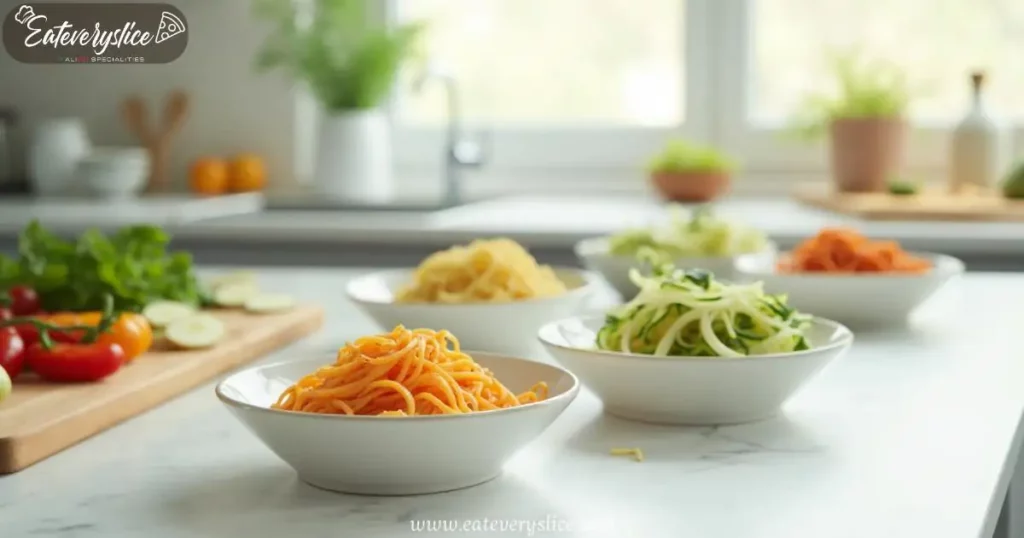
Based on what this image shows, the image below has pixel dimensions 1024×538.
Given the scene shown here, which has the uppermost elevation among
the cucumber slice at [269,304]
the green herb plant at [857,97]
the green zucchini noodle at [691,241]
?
the green herb plant at [857,97]

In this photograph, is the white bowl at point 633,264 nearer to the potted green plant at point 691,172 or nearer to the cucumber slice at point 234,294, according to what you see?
the cucumber slice at point 234,294

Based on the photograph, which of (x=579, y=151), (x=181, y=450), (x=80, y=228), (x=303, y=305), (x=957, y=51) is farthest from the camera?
(x=579, y=151)

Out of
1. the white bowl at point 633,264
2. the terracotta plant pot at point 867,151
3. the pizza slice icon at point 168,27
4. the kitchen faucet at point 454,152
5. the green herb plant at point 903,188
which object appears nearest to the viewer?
the pizza slice icon at point 168,27

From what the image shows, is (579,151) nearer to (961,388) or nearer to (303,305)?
(303,305)

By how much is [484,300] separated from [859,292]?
47cm

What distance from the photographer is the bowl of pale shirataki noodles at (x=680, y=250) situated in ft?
6.08

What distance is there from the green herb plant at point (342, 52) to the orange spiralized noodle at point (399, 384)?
2.70 metres

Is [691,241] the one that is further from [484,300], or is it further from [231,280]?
[231,280]

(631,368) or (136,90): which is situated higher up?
(136,90)

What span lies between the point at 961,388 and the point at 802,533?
0.52 meters

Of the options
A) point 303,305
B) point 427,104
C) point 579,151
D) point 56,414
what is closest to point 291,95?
point 427,104

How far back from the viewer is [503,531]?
89cm

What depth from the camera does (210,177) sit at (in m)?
3.85

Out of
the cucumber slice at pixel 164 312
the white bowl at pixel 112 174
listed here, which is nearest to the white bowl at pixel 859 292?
the cucumber slice at pixel 164 312
